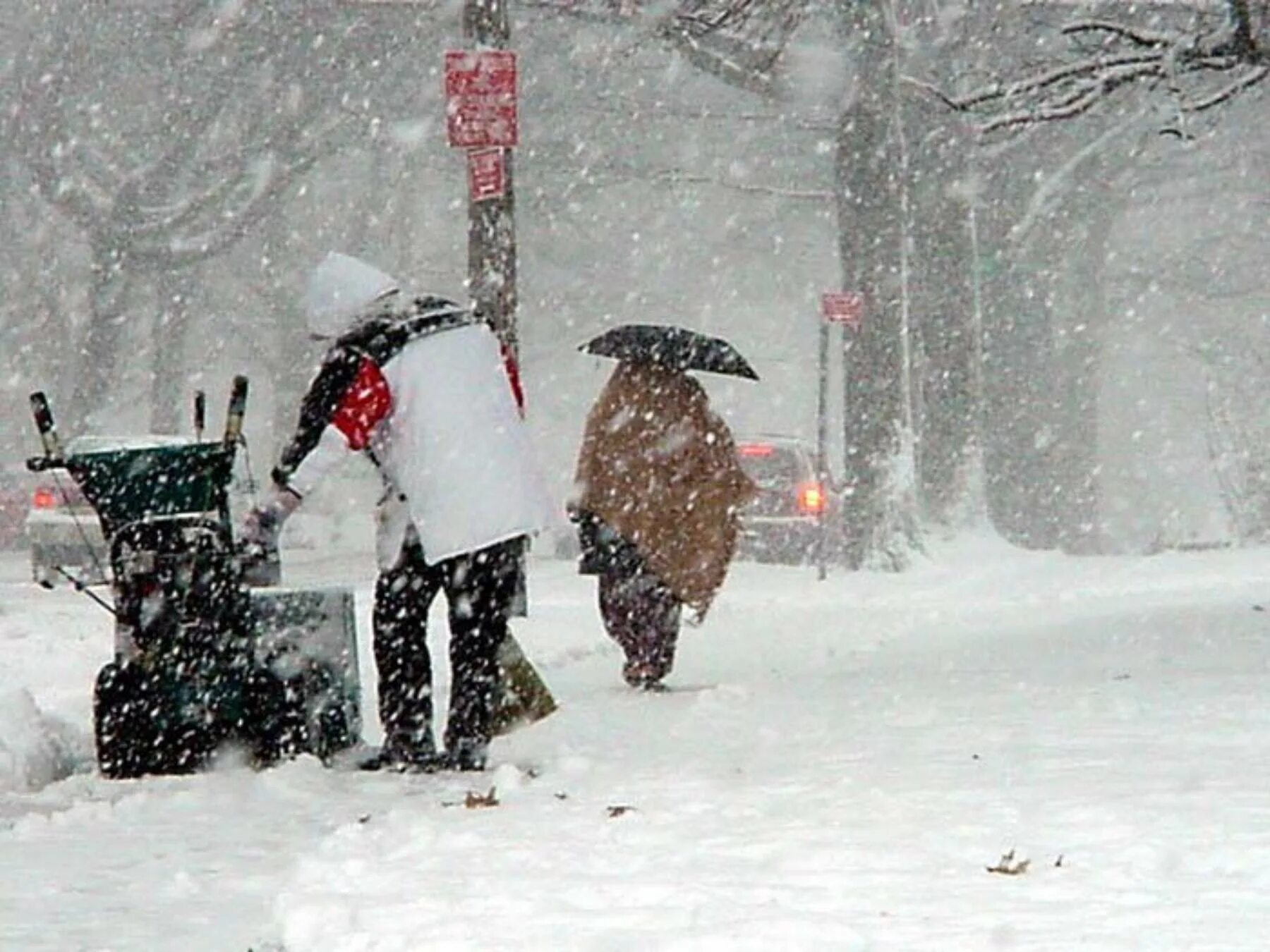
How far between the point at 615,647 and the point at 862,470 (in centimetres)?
1028

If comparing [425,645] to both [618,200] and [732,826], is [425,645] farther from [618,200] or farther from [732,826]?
[618,200]

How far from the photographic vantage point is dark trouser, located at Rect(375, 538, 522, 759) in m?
8.20

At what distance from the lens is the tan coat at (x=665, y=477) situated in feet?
37.4

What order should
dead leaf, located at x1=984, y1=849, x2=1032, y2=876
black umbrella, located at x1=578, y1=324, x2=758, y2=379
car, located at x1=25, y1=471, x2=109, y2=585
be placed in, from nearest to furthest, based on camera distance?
dead leaf, located at x1=984, y1=849, x2=1032, y2=876, black umbrella, located at x1=578, y1=324, x2=758, y2=379, car, located at x1=25, y1=471, x2=109, y2=585

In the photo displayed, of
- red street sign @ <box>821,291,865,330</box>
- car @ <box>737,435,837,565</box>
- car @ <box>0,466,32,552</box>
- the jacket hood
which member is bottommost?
car @ <box>0,466,32,552</box>

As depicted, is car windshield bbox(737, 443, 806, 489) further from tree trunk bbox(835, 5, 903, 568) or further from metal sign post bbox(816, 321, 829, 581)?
metal sign post bbox(816, 321, 829, 581)

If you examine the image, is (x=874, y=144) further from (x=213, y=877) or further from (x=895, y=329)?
(x=213, y=877)

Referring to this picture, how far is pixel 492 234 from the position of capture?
49.1 feet

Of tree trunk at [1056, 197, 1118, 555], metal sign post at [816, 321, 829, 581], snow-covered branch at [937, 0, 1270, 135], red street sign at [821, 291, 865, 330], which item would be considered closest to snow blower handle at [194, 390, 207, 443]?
snow-covered branch at [937, 0, 1270, 135]

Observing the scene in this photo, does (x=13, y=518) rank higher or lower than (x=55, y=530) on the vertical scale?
lower

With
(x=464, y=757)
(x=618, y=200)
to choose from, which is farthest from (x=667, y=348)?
(x=618, y=200)

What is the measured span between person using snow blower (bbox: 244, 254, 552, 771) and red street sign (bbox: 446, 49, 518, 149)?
221 inches

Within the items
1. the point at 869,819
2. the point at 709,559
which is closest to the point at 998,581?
the point at 709,559

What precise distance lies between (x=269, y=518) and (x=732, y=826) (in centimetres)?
220
